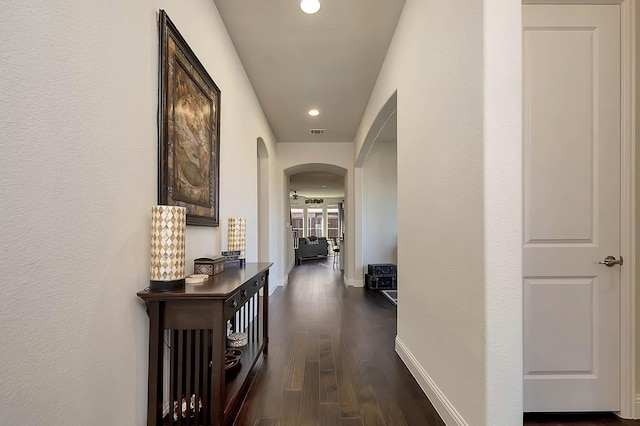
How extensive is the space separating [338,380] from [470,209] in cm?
165

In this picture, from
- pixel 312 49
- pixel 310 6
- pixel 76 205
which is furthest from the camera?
pixel 312 49

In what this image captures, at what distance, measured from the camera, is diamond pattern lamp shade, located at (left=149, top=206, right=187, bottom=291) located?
1521 mm

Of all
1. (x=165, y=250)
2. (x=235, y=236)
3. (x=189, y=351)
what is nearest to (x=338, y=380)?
(x=189, y=351)

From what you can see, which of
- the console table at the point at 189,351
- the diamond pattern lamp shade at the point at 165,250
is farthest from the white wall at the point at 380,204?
the diamond pattern lamp shade at the point at 165,250

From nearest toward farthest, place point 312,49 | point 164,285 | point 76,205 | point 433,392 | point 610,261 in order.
→ point 76,205 → point 164,285 → point 610,261 → point 433,392 → point 312,49

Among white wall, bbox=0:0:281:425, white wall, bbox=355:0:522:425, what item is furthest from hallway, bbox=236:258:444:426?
white wall, bbox=0:0:281:425

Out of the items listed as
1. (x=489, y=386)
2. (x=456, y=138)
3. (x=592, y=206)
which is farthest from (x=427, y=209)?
(x=489, y=386)

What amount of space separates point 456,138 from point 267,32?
2.23 m

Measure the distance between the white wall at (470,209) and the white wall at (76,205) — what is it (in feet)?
5.41

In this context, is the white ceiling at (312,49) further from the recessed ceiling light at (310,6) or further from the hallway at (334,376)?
the hallway at (334,376)

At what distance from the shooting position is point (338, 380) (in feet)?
7.61

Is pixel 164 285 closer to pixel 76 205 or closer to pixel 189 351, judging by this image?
pixel 189 351

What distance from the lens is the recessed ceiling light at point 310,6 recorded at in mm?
2482

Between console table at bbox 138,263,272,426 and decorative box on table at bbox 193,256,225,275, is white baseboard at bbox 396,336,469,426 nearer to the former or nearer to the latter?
console table at bbox 138,263,272,426
